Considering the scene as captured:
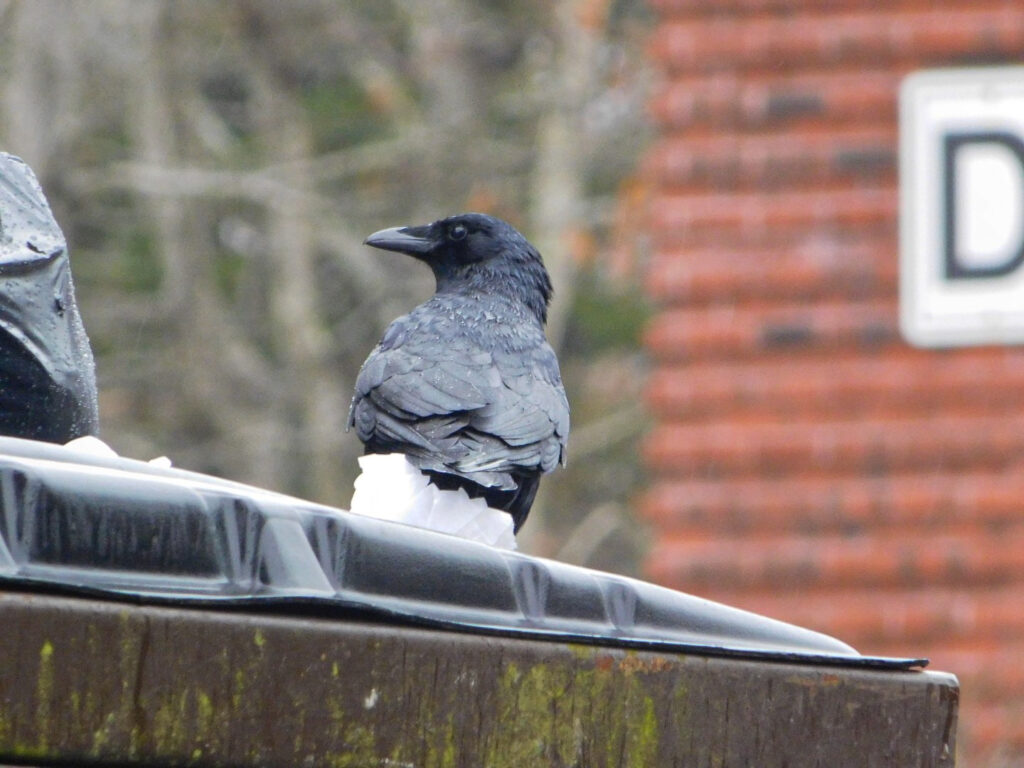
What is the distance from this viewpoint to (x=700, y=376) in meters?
7.19

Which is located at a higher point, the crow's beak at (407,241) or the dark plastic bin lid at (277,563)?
the crow's beak at (407,241)

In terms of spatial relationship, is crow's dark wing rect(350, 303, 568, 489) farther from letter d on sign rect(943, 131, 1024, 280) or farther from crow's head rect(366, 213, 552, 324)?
letter d on sign rect(943, 131, 1024, 280)

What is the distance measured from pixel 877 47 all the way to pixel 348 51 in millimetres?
10685

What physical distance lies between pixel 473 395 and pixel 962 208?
297 cm

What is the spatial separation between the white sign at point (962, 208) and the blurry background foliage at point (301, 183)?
7.15 meters

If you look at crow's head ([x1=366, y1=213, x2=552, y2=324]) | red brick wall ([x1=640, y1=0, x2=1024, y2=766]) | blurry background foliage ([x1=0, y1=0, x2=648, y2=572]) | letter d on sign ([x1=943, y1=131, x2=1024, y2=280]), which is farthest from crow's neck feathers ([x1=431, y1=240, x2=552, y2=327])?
blurry background foliage ([x1=0, y1=0, x2=648, y2=572])

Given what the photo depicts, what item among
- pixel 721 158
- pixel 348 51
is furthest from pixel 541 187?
pixel 721 158

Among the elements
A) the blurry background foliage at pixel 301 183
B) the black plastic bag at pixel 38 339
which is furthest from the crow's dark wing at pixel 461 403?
the blurry background foliage at pixel 301 183

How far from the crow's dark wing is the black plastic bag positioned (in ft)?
5.09

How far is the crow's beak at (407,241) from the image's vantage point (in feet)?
16.4

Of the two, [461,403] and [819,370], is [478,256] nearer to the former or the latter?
[461,403]

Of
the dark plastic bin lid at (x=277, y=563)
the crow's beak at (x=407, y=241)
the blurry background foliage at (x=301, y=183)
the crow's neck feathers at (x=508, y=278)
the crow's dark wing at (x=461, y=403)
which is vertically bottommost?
the dark plastic bin lid at (x=277, y=563)

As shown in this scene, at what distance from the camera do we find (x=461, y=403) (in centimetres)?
418

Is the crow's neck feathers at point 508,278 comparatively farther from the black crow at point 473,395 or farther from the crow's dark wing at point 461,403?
the crow's dark wing at point 461,403
